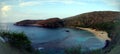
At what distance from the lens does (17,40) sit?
409 centimetres

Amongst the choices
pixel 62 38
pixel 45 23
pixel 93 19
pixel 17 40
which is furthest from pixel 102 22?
pixel 17 40

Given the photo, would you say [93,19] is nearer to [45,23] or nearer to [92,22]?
[92,22]

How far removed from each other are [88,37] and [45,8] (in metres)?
0.50

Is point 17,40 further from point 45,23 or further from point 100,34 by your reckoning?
point 100,34

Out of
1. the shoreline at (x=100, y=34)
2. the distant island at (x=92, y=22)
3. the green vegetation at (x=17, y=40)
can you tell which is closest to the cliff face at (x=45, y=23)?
the distant island at (x=92, y=22)

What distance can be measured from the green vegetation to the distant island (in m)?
0.12

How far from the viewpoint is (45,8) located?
4094 mm

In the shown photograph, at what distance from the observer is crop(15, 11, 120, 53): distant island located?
4.07 meters

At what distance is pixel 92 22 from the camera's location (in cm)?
408

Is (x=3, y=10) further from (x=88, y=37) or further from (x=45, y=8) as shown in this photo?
(x=88, y=37)

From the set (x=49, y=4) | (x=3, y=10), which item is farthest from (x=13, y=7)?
(x=49, y=4)

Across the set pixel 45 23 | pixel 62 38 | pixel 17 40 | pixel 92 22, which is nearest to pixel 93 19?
pixel 92 22

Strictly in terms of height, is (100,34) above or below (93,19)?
below

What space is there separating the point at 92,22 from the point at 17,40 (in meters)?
0.74
